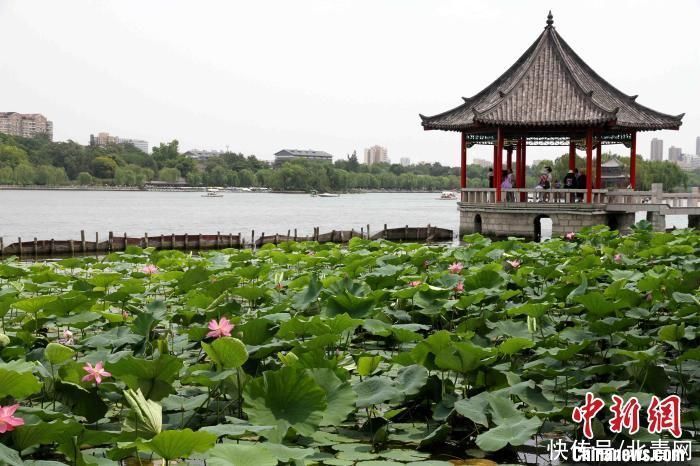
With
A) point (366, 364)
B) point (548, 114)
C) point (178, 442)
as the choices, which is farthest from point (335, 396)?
point (548, 114)

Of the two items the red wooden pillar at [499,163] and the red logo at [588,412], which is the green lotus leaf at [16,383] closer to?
the red logo at [588,412]

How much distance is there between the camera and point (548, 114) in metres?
21.5

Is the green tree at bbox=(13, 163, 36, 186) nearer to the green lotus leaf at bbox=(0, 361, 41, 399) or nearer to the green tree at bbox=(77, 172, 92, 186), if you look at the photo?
the green tree at bbox=(77, 172, 92, 186)

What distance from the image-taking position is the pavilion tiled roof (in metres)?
21.2

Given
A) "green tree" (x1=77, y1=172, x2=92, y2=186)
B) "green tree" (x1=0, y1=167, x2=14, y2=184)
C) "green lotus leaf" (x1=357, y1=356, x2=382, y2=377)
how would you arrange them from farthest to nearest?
"green tree" (x1=77, y1=172, x2=92, y2=186), "green tree" (x1=0, y1=167, x2=14, y2=184), "green lotus leaf" (x1=357, y1=356, x2=382, y2=377)

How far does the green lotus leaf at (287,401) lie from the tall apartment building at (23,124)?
186456 millimetres

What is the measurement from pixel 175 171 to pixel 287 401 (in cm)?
12445

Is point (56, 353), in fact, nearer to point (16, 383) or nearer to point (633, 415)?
point (16, 383)

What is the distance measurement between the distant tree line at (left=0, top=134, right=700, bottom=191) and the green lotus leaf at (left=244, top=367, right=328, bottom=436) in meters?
94.3

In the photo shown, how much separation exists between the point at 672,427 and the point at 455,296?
3.37 metres

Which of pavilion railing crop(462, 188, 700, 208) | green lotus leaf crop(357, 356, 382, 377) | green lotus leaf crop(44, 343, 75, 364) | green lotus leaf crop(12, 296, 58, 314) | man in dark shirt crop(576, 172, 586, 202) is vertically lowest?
green lotus leaf crop(357, 356, 382, 377)

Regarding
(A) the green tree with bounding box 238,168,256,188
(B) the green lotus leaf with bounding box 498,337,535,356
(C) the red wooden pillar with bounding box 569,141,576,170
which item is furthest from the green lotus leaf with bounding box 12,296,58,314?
(A) the green tree with bounding box 238,168,256,188

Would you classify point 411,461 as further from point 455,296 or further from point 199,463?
point 455,296

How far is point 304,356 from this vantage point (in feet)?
11.8
